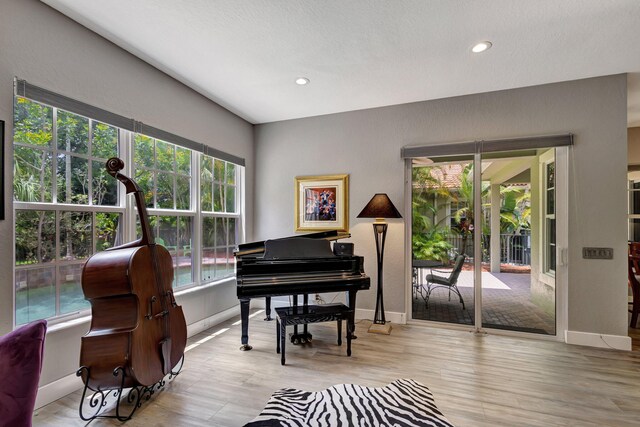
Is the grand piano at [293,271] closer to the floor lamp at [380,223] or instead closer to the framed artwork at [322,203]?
the floor lamp at [380,223]

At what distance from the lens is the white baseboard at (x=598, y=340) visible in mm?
2846

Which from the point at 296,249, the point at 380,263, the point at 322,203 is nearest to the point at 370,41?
the point at 296,249

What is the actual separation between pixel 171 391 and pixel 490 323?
3468 millimetres

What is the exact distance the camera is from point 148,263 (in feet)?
6.57

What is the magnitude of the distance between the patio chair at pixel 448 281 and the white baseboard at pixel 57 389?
3.68 m

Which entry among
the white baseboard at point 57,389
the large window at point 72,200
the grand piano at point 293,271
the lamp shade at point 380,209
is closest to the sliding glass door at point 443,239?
the lamp shade at point 380,209

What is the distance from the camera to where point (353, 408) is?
1905mm

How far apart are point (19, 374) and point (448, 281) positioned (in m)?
3.81

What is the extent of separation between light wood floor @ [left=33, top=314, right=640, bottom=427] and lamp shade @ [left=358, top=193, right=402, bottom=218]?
140 cm

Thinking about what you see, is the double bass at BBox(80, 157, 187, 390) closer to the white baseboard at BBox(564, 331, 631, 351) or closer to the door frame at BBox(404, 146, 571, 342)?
the door frame at BBox(404, 146, 571, 342)

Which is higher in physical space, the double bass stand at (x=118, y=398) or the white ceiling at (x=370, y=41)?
the white ceiling at (x=370, y=41)

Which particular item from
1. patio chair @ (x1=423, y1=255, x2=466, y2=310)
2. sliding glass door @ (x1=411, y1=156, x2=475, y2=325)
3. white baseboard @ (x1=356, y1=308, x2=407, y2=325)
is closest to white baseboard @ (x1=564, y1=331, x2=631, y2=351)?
sliding glass door @ (x1=411, y1=156, x2=475, y2=325)

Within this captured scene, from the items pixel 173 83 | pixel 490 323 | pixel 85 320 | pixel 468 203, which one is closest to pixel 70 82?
pixel 173 83

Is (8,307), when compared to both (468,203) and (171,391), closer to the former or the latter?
(171,391)
